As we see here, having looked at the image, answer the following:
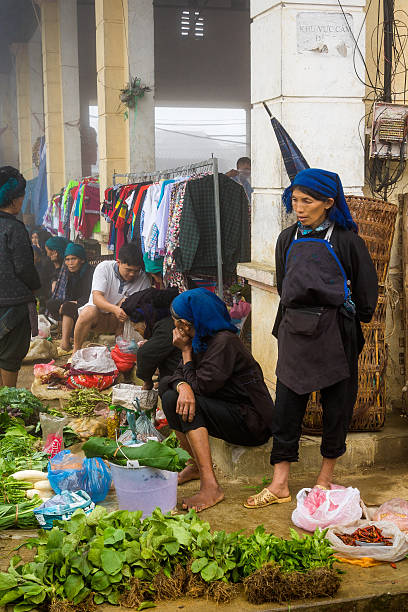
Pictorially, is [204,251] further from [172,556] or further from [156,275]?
[172,556]

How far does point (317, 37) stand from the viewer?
4785mm

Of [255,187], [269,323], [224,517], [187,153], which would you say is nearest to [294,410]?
[224,517]

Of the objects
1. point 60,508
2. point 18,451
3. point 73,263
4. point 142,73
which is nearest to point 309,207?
point 60,508

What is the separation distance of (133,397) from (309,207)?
2.25m

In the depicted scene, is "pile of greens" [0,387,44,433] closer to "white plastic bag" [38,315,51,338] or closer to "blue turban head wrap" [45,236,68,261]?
"white plastic bag" [38,315,51,338]

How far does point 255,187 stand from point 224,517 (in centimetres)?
229

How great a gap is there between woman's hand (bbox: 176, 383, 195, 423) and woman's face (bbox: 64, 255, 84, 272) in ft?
16.4

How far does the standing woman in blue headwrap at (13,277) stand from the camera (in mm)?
5914

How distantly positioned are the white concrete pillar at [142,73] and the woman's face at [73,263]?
162cm

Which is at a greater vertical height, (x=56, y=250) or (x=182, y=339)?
(x=182, y=339)

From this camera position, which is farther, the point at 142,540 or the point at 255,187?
the point at 255,187

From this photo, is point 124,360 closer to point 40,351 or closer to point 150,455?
point 40,351

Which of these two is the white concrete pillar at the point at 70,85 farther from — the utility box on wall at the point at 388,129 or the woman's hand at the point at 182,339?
the woman's hand at the point at 182,339

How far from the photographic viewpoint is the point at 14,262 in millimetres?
6000
